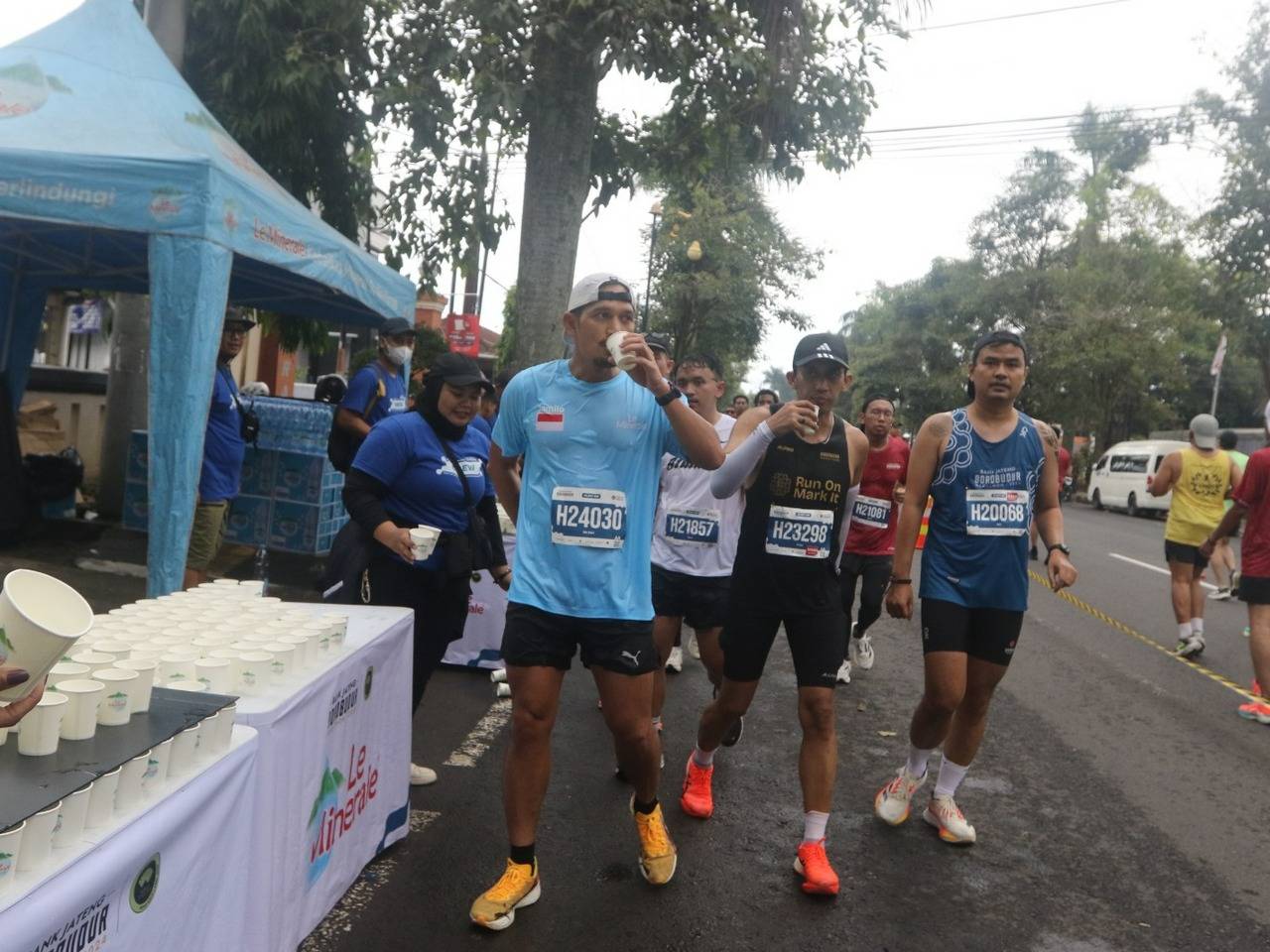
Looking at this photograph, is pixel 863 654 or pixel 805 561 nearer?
pixel 805 561

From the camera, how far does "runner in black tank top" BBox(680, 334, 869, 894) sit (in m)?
3.93

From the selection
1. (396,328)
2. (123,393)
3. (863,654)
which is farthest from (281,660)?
(123,393)

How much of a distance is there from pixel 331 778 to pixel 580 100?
292 inches

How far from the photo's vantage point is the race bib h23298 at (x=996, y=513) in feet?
13.9

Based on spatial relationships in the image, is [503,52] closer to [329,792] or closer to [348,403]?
[348,403]

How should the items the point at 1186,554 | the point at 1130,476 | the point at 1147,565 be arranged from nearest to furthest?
the point at 1186,554
the point at 1147,565
the point at 1130,476

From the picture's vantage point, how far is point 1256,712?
6.81 metres

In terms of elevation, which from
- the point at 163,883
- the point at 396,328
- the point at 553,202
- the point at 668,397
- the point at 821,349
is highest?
the point at 553,202

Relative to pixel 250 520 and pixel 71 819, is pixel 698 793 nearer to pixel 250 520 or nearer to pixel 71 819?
pixel 71 819

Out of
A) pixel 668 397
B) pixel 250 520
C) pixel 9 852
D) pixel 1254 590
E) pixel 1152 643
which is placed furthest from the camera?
pixel 250 520

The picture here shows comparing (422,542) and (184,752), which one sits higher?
(422,542)

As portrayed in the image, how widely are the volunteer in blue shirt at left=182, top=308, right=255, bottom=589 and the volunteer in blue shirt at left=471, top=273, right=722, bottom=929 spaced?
4034 mm

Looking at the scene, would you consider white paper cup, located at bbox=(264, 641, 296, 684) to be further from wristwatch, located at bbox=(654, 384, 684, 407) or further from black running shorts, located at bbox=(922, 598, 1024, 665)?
black running shorts, located at bbox=(922, 598, 1024, 665)

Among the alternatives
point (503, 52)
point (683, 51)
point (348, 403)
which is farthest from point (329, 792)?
point (683, 51)
